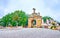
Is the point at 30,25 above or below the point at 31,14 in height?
below

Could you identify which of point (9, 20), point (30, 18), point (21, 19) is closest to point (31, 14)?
point (30, 18)

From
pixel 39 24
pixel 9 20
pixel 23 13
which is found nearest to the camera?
pixel 39 24

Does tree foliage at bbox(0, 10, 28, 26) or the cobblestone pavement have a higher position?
tree foliage at bbox(0, 10, 28, 26)

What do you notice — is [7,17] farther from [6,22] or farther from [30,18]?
[30,18]

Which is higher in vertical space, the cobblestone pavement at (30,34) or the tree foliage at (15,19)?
the tree foliage at (15,19)

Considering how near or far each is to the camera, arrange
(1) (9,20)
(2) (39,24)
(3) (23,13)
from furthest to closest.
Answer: (3) (23,13)
(1) (9,20)
(2) (39,24)

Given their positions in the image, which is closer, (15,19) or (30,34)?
(30,34)

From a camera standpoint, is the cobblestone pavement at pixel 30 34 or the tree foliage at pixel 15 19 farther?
the tree foliage at pixel 15 19

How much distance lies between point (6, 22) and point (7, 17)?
1.24 meters

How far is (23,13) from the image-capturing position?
3800 centimetres

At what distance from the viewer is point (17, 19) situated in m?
33.7

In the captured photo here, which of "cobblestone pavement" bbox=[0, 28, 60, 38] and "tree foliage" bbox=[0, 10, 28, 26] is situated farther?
"tree foliage" bbox=[0, 10, 28, 26]

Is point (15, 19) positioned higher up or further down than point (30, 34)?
higher up

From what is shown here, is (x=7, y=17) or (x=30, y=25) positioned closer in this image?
(x=30, y=25)
